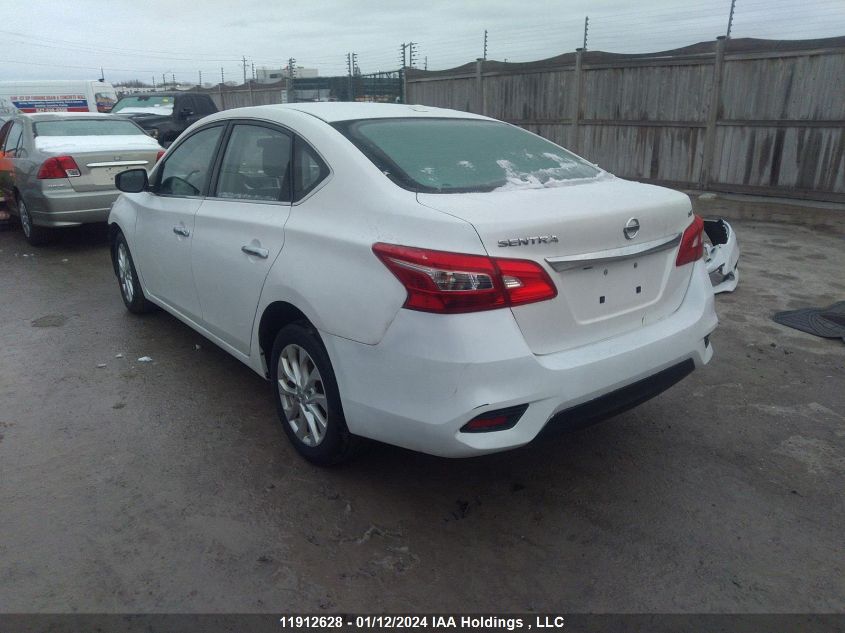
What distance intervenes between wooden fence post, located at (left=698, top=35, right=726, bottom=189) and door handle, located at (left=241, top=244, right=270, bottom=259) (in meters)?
8.92

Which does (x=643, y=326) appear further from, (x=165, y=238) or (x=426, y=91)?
(x=426, y=91)

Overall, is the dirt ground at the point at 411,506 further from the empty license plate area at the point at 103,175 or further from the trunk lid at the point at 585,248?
the empty license plate area at the point at 103,175

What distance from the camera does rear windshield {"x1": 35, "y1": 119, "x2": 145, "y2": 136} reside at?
848cm

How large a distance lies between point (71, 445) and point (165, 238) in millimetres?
1488

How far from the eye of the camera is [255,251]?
3.31 meters

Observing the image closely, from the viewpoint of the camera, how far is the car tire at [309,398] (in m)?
2.96

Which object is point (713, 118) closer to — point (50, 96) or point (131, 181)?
point (131, 181)

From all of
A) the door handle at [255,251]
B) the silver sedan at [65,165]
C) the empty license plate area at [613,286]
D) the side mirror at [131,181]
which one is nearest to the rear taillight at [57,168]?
the silver sedan at [65,165]

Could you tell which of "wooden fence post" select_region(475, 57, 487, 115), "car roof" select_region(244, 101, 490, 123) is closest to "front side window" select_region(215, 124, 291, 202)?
"car roof" select_region(244, 101, 490, 123)

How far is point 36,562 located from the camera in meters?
2.63

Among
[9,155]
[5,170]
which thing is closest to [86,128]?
[9,155]

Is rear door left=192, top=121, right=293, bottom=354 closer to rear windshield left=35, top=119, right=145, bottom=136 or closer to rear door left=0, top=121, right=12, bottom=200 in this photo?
rear windshield left=35, top=119, right=145, bottom=136

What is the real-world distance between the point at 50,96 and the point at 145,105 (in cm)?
528

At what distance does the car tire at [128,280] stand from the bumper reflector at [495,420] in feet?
12.2
